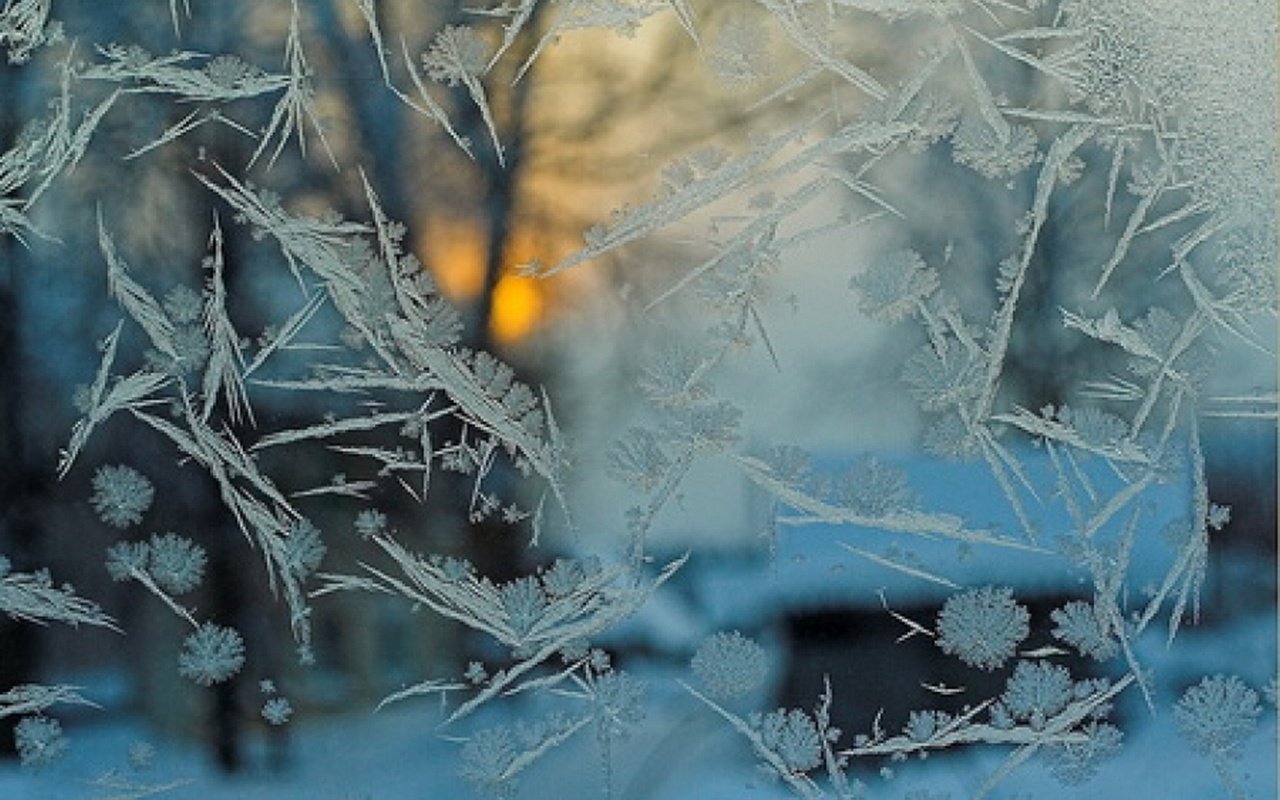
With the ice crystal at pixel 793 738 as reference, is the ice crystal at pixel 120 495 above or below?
above

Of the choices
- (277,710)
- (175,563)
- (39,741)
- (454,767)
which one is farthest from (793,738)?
(39,741)

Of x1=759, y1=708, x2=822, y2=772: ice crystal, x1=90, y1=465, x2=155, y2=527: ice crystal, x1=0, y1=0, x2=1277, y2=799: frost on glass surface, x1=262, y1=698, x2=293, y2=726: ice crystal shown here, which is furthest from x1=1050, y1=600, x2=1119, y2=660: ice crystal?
x1=90, y1=465, x2=155, y2=527: ice crystal

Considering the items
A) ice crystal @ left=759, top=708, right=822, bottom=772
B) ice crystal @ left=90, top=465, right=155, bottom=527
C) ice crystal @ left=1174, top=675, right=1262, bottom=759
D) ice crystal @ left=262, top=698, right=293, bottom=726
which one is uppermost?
ice crystal @ left=90, top=465, right=155, bottom=527

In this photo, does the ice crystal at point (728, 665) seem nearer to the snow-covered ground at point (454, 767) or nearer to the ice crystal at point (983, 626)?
the snow-covered ground at point (454, 767)

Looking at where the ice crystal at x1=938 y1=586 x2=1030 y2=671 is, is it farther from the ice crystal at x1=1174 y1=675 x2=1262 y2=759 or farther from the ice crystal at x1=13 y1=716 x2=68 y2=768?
the ice crystal at x1=13 y1=716 x2=68 y2=768

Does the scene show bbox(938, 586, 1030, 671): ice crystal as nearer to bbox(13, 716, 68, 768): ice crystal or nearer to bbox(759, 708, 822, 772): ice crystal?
bbox(759, 708, 822, 772): ice crystal

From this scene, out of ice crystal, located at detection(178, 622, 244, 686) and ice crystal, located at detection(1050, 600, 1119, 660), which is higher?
ice crystal, located at detection(1050, 600, 1119, 660)

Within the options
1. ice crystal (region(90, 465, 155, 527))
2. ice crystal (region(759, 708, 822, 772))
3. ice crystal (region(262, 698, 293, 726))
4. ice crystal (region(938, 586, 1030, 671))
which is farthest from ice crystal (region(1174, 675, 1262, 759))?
ice crystal (region(90, 465, 155, 527))

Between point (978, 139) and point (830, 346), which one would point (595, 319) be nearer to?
point (830, 346)

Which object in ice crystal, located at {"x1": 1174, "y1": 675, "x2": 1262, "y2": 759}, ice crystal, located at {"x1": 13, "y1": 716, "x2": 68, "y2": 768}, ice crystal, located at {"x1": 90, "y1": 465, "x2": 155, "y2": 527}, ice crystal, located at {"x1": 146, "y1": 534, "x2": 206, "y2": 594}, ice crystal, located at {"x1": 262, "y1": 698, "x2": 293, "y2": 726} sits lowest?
ice crystal, located at {"x1": 13, "y1": 716, "x2": 68, "y2": 768}

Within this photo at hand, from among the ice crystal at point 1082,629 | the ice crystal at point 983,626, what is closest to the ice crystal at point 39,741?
the ice crystal at point 983,626
